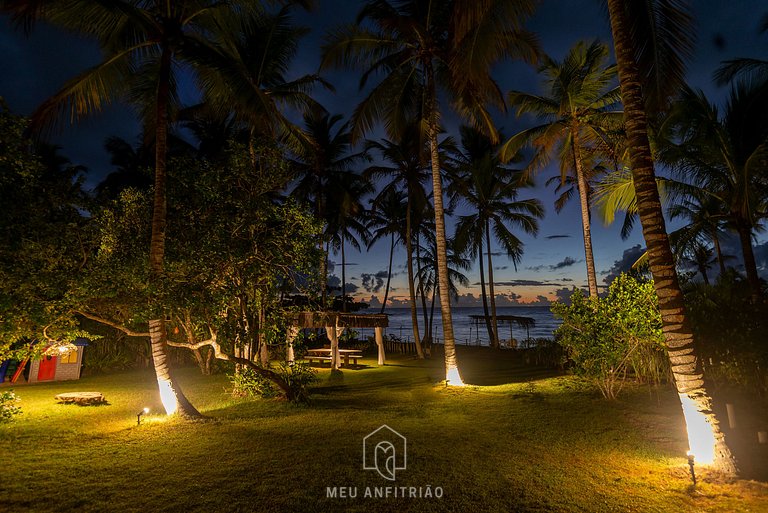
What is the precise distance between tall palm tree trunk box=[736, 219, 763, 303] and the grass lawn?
15.5ft

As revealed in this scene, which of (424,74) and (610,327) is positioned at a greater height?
(424,74)

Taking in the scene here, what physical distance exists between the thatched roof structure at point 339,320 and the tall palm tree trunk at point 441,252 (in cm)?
370

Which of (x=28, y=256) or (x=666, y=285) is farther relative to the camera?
(x=28, y=256)

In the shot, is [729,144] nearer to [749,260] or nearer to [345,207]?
[749,260]

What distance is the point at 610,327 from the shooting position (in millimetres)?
8688

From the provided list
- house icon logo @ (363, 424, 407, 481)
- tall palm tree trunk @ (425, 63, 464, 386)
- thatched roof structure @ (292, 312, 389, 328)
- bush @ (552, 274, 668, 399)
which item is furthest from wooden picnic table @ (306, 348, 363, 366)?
house icon logo @ (363, 424, 407, 481)

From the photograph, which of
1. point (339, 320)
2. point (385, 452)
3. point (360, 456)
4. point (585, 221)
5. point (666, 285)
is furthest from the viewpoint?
point (339, 320)

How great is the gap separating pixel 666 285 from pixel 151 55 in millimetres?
10951

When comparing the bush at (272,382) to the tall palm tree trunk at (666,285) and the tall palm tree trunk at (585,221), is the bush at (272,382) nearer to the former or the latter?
the tall palm tree trunk at (666,285)

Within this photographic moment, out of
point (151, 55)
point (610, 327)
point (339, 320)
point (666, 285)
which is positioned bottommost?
point (610, 327)

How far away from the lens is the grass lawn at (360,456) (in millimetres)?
4281

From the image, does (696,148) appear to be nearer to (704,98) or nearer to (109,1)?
(704,98)

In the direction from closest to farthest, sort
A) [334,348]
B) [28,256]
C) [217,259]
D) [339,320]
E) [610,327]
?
[28,256] → [217,259] → [610,327] → [339,320] → [334,348]

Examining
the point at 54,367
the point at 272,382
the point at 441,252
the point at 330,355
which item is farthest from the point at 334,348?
the point at 54,367
